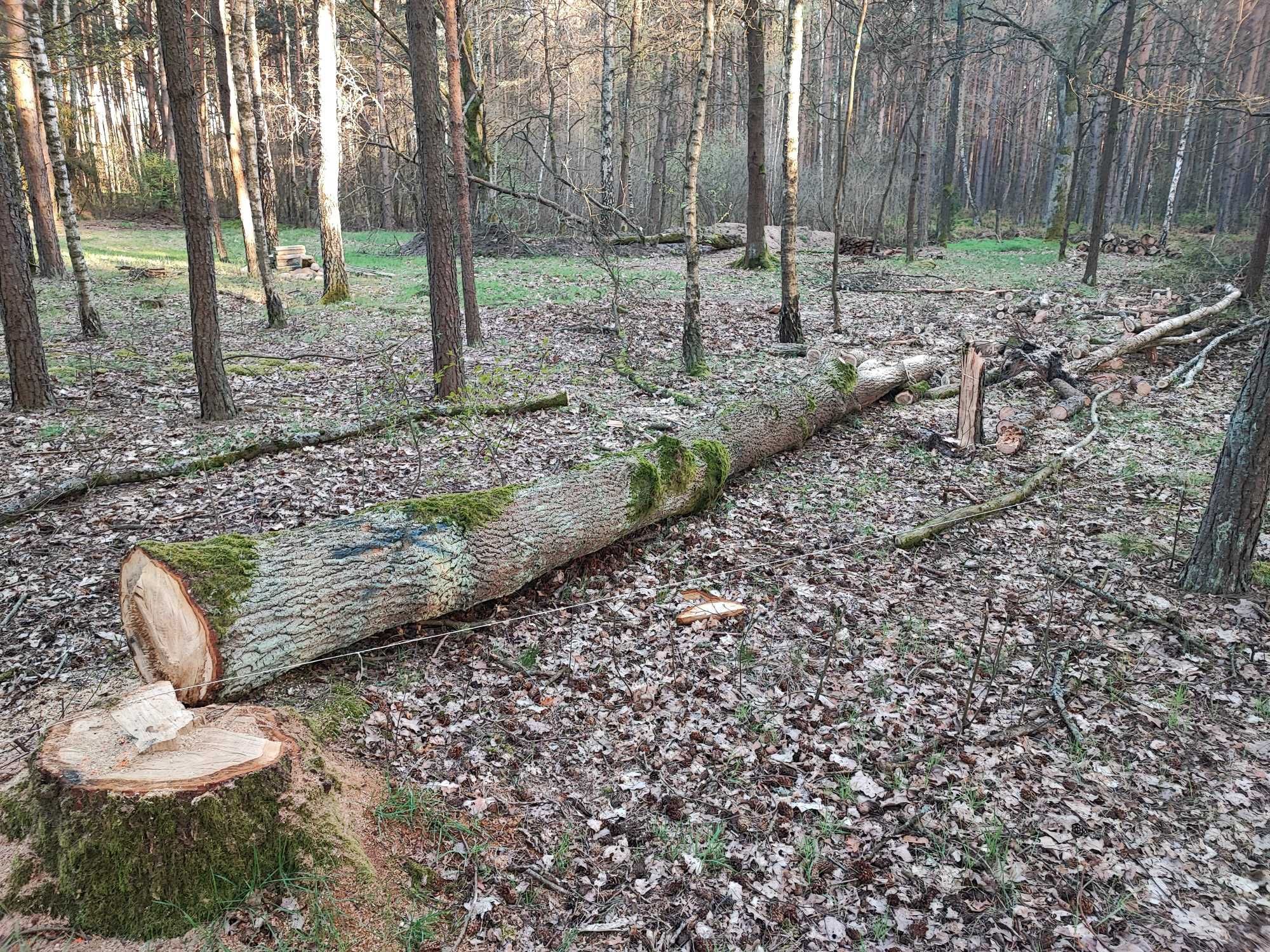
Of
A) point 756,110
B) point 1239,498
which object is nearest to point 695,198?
point 756,110

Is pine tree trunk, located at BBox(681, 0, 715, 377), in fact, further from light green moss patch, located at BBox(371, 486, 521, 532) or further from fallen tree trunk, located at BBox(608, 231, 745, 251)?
fallen tree trunk, located at BBox(608, 231, 745, 251)

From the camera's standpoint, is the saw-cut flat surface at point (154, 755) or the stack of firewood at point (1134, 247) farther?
the stack of firewood at point (1134, 247)

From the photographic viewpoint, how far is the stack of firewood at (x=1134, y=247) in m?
21.0

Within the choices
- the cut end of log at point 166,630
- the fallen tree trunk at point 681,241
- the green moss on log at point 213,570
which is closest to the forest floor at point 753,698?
the cut end of log at point 166,630

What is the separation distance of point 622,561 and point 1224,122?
36.8m

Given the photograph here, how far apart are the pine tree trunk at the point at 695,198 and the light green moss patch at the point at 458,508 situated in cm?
508

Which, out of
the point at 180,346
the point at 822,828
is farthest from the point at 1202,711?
the point at 180,346

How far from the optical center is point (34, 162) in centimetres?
1339

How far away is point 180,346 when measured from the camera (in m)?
10.7

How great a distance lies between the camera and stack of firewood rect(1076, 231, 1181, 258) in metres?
21.0

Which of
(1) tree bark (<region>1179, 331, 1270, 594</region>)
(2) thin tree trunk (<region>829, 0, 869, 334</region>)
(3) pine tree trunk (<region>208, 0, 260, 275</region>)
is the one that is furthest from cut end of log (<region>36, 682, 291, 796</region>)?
(3) pine tree trunk (<region>208, 0, 260, 275</region>)

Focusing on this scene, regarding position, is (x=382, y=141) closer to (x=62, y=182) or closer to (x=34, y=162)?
(x=34, y=162)

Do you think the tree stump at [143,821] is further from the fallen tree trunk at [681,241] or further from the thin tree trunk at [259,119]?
the fallen tree trunk at [681,241]

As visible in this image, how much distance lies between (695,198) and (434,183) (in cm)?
332
